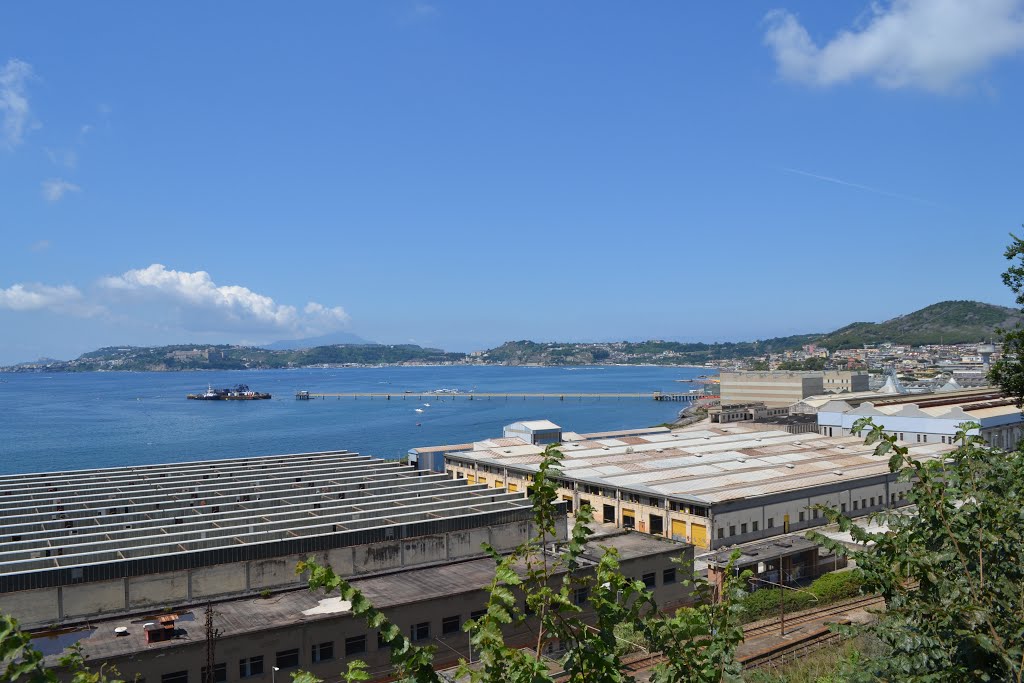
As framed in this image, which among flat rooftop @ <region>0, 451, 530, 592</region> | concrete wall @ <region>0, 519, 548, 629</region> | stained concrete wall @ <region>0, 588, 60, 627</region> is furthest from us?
flat rooftop @ <region>0, 451, 530, 592</region>

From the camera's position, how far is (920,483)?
7402mm

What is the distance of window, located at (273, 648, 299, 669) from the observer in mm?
20312

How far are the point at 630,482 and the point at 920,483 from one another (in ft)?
121

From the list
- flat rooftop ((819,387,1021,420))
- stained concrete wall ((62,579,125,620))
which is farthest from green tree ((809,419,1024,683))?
flat rooftop ((819,387,1021,420))

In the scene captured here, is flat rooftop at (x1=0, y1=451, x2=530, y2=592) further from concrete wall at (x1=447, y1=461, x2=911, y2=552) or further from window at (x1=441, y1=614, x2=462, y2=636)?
concrete wall at (x1=447, y1=461, x2=911, y2=552)

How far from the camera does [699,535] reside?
38500mm

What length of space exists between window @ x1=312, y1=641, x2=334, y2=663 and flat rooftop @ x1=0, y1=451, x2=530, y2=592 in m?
4.67

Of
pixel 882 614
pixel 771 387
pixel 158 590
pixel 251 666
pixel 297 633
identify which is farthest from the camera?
pixel 771 387

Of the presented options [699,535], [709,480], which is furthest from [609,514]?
[699,535]

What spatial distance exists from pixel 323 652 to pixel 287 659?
973mm

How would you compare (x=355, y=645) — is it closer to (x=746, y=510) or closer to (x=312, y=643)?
(x=312, y=643)

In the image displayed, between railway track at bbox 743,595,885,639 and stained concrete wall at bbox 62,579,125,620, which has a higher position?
stained concrete wall at bbox 62,579,125,620

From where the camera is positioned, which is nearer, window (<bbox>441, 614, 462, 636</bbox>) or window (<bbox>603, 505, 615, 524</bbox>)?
window (<bbox>441, 614, 462, 636</bbox>)

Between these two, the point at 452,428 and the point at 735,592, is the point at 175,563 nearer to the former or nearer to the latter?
the point at 735,592
